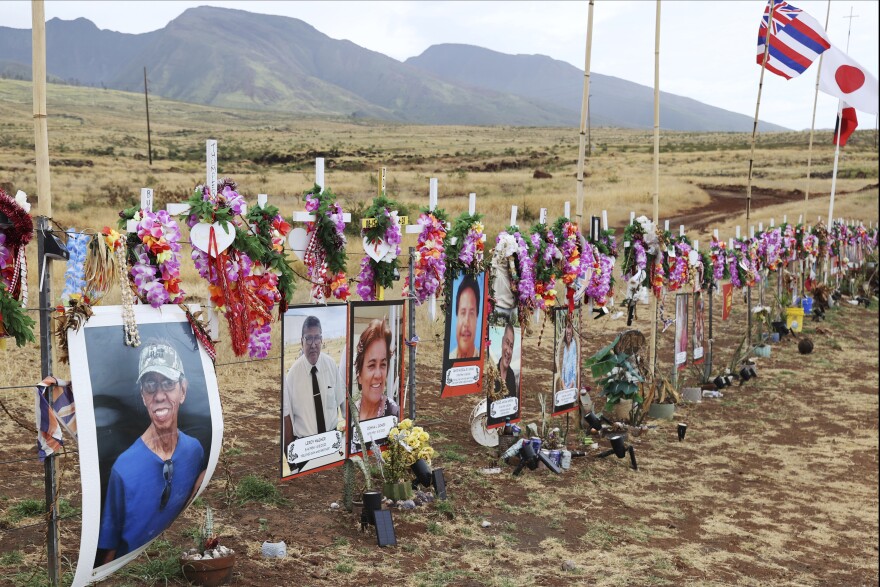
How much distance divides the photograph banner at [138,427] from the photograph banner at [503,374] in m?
3.80

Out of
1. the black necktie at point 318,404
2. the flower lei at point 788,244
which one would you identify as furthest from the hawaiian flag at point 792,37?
the black necktie at point 318,404

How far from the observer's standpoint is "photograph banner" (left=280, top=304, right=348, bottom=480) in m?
6.36

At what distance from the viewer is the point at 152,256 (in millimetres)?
5227

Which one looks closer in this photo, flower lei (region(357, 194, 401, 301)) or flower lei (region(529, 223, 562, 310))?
flower lei (region(357, 194, 401, 301))

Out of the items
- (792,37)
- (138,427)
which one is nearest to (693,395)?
(792,37)

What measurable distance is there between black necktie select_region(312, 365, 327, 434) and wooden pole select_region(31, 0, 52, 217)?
2.45 m

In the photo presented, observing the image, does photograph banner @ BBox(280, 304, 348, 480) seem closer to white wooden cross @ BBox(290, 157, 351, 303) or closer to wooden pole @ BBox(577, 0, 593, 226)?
white wooden cross @ BBox(290, 157, 351, 303)

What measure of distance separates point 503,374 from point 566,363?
3.50 ft

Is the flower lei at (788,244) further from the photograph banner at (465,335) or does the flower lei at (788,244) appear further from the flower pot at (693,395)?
the photograph banner at (465,335)

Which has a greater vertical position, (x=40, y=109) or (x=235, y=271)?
(x=40, y=109)

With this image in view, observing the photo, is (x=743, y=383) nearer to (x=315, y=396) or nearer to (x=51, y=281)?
(x=315, y=396)

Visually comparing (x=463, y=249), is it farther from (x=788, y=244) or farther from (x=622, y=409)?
(x=788, y=244)

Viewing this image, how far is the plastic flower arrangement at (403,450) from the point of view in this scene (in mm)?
7113

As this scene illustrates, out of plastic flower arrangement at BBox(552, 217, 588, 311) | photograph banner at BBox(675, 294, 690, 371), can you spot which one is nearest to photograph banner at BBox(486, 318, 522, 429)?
plastic flower arrangement at BBox(552, 217, 588, 311)
